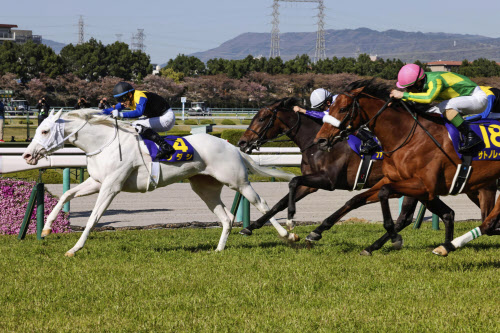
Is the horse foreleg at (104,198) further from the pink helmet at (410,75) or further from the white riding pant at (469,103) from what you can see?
the white riding pant at (469,103)

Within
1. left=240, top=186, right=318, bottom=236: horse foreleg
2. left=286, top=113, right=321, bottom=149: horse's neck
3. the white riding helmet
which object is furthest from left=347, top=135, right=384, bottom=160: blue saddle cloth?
the white riding helmet

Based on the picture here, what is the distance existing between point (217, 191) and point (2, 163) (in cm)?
321

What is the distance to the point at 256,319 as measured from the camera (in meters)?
4.67

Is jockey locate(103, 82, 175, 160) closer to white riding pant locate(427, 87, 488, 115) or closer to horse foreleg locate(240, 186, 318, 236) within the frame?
horse foreleg locate(240, 186, 318, 236)

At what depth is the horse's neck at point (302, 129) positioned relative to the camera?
8797 millimetres

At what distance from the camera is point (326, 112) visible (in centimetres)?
800

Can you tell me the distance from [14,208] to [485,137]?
246 inches

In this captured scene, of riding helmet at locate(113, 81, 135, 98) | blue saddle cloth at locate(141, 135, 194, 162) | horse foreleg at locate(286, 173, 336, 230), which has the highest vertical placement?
riding helmet at locate(113, 81, 135, 98)

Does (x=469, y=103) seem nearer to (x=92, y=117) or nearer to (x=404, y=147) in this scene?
(x=404, y=147)

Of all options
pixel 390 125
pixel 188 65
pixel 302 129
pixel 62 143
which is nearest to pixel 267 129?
pixel 302 129

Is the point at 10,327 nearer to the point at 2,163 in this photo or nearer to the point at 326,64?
the point at 2,163

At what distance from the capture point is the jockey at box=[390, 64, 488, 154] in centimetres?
642

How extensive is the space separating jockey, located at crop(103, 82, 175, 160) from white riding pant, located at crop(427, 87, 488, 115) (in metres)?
2.98

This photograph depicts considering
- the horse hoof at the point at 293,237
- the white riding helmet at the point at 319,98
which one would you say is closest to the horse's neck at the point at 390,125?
the horse hoof at the point at 293,237
